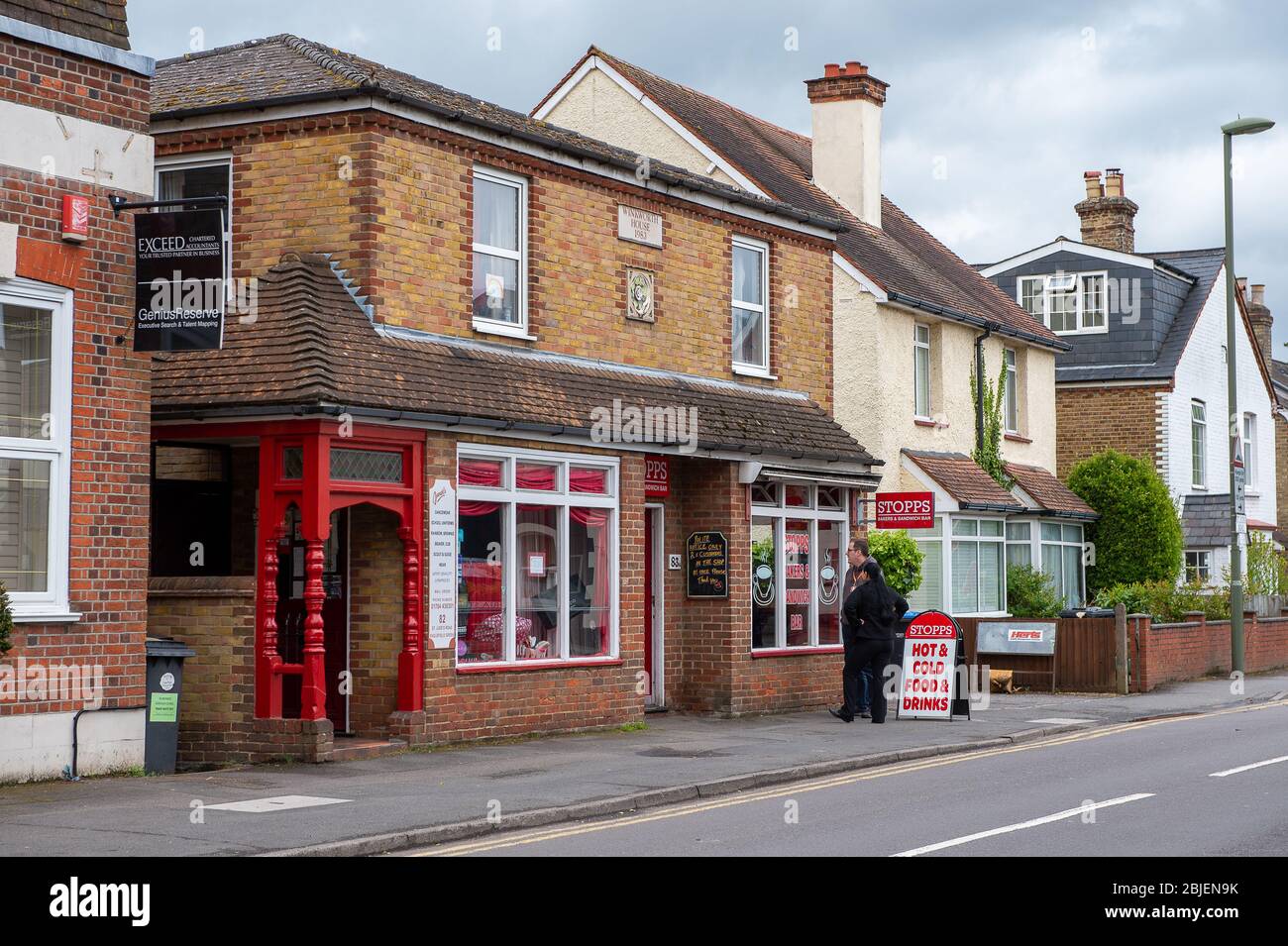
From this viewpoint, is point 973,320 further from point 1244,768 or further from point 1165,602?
point 1244,768

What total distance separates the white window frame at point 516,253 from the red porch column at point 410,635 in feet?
8.98

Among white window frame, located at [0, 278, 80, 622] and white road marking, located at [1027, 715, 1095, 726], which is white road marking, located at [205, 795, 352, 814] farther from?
white road marking, located at [1027, 715, 1095, 726]

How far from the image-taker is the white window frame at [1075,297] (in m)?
40.0

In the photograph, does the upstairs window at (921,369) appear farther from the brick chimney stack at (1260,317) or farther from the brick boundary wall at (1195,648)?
the brick chimney stack at (1260,317)

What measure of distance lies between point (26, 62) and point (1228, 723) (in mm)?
15090

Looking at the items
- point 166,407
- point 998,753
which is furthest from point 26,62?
point 998,753

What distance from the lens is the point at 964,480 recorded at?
95.9ft

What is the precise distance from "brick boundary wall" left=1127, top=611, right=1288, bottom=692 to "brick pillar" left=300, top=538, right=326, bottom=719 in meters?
14.9

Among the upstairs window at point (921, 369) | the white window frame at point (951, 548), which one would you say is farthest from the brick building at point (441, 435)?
the upstairs window at point (921, 369)

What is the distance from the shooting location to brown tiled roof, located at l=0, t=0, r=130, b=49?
1294cm

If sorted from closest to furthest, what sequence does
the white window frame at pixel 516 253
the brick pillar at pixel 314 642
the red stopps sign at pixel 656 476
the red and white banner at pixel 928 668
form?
the brick pillar at pixel 314 642
the white window frame at pixel 516 253
the red stopps sign at pixel 656 476
the red and white banner at pixel 928 668

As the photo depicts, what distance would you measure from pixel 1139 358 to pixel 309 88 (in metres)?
27.7

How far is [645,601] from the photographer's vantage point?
19.6 metres
